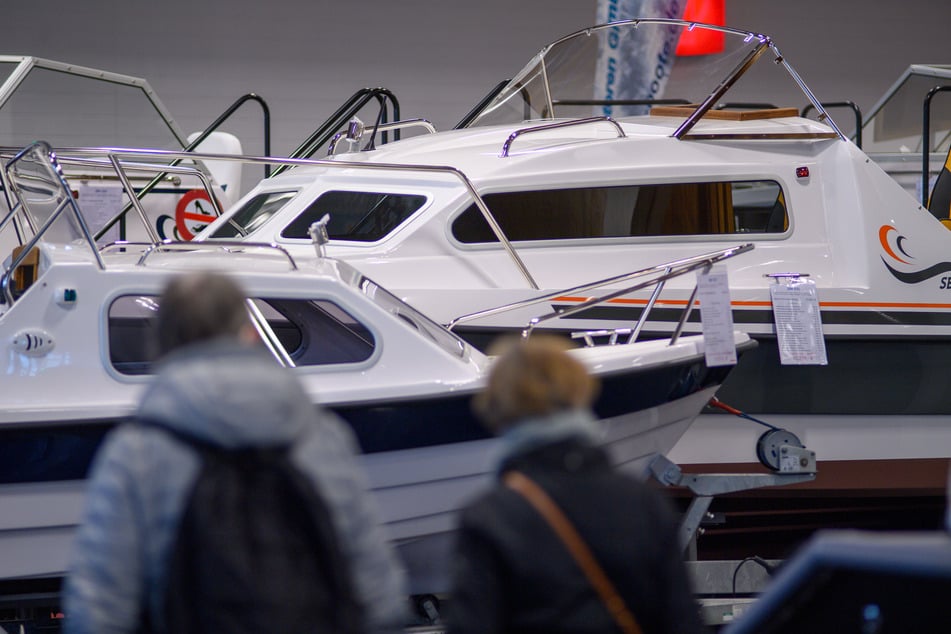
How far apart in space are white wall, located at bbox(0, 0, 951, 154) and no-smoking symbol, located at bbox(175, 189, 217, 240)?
3.42 meters

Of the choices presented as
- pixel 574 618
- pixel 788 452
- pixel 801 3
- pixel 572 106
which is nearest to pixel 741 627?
pixel 574 618

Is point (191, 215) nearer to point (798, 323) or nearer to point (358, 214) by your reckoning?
Answer: point (358, 214)

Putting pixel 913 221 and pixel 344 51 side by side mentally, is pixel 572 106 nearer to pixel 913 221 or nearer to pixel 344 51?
pixel 913 221

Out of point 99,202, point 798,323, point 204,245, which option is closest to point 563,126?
point 798,323

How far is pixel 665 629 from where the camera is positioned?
5.99 ft

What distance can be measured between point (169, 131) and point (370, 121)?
2.63m

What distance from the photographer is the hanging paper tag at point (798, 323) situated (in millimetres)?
4512

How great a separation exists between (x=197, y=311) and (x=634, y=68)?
449 cm

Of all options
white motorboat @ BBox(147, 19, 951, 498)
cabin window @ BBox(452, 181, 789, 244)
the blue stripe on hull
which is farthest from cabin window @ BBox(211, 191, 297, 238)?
the blue stripe on hull

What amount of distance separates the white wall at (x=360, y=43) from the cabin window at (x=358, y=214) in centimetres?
535

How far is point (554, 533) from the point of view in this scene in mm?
1750

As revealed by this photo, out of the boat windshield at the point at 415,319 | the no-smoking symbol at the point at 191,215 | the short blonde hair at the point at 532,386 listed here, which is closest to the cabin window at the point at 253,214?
the no-smoking symbol at the point at 191,215

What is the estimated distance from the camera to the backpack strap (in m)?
1.75

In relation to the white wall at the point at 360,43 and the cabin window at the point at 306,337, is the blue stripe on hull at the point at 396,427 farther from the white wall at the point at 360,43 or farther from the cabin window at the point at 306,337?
the white wall at the point at 360,43
